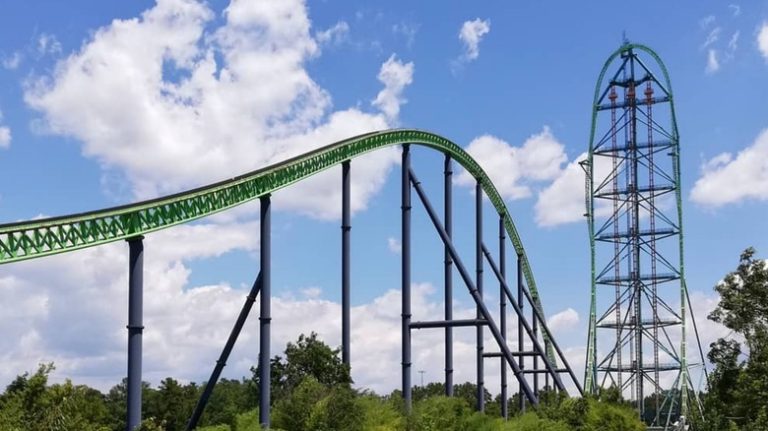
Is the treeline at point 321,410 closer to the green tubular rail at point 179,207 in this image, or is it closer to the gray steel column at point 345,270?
the gray steel column at point 345,270

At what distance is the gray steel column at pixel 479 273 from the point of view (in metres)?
45.0

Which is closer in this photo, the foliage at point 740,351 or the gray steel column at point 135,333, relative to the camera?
the gray steel column at point 135,333

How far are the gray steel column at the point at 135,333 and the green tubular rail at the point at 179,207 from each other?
3.21 feet

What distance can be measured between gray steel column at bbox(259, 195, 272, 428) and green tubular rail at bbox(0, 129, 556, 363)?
806 millimetres

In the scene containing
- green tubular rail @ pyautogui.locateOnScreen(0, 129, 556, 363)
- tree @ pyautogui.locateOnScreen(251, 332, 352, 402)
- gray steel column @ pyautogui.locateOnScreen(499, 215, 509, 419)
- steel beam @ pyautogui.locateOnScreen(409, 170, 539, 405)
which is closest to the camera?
green tubular rail @ pyautogui.locateOnScreen(0, 129, 556, 363)

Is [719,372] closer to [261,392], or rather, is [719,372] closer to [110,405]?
[261,392]

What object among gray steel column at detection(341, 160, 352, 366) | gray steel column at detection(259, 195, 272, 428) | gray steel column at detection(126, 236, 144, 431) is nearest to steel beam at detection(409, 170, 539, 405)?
gray steel column at detection(341, 160, 352, 366)

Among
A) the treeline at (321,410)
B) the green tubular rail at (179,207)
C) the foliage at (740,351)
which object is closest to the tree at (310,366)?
the treeline at (321,410)

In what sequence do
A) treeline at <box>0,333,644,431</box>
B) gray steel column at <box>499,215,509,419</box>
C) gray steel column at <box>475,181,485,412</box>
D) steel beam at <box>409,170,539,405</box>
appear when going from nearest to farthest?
treeline at <box>0,333,644,431</box> < steel beam at <box>409,170,539,405</box> < gray steel column at <box>475,181,485,412</box> < gray steel column at <box>499,215,509,419</box>

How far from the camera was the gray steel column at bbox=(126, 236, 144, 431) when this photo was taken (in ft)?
74.7

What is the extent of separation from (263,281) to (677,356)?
40456mm

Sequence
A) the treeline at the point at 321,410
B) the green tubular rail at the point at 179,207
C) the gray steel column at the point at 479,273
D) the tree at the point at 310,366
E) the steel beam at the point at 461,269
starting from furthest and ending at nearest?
1. the gray steel column at the point at 479,273
2. the steel beam at the point at 461,269
3. the tree at the point at 310,366
4. the treeline at the point at 321,410
5. the green tubular rail at the point at 179,207

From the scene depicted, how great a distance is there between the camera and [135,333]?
2312 cm

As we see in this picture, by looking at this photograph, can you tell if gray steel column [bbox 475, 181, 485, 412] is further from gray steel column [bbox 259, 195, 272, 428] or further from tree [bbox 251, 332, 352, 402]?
gray steel column [bbox 259, 195, 272, 428]
